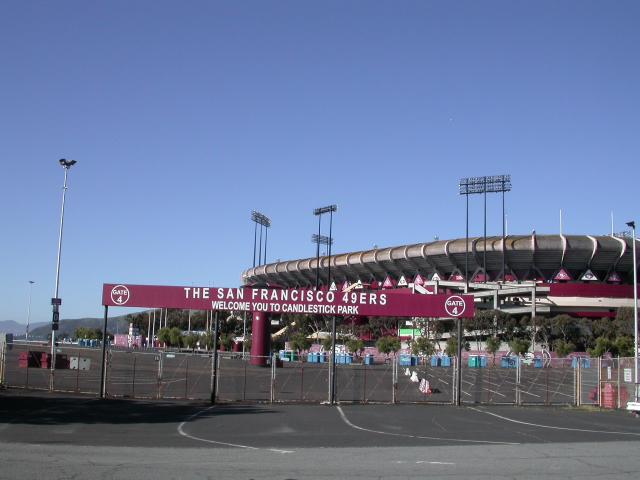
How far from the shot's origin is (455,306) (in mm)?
29656

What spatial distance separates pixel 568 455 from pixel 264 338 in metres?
43.2

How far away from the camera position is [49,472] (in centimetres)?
1196

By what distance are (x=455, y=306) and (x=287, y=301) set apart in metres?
6.72

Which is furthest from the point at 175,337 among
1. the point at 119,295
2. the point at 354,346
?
the point at 119,295

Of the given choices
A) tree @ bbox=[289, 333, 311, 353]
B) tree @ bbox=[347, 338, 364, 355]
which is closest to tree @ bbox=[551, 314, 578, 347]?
tree @ bbox=[347, 338, 364, 355]

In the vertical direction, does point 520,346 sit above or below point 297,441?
above

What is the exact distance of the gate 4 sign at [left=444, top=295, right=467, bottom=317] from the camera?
97.1 ft

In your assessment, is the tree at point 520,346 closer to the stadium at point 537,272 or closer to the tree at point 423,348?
the tree at point 423,348

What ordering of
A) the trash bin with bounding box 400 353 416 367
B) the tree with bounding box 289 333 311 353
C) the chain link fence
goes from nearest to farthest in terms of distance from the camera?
the chain link fence → the trash bin with bounding box 400 353 416 367 → the tree with bounding box 289 333 311 353

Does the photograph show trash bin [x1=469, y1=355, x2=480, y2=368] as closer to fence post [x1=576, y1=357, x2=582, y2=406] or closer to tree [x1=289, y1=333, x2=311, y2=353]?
tree [x1=289, y1=333, x2=311, y2=353]

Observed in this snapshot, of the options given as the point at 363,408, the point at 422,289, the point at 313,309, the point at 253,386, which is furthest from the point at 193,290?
the point at 422,289

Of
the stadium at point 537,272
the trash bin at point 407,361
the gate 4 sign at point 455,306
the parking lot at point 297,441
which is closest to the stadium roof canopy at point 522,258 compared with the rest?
the stadium at point 537,272

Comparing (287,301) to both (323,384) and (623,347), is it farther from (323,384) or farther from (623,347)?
(623,347)

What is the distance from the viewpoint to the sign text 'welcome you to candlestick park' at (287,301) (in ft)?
94.7
